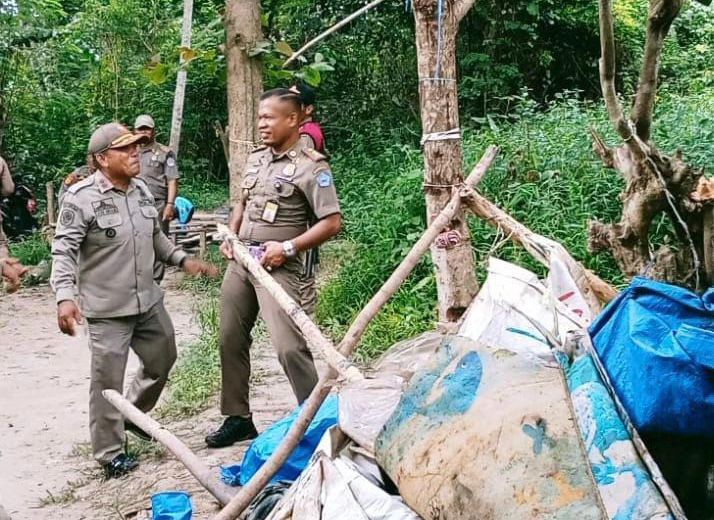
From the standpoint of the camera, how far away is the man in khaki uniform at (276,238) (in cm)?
420

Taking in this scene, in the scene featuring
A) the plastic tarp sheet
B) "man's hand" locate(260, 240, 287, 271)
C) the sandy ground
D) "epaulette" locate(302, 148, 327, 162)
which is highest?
"epaulette" locate(302, 148, 327, 162)

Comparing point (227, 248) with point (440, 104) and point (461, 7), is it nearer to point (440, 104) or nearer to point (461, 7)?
point (440, 104)

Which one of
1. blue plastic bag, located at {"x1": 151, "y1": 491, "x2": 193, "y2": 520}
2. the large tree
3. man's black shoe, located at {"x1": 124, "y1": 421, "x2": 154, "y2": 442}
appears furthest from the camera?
man's black shoe, located at {"x1": 124, "y1": 421, "x2": 154, "y2": 442}

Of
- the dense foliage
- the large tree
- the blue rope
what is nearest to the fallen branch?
the large tree

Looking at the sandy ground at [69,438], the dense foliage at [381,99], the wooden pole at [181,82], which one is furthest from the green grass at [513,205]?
the wooden pole at [181,82]

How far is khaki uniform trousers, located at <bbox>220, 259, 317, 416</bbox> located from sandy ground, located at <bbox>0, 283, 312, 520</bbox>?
0.35 meters

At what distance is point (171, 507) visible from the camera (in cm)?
350

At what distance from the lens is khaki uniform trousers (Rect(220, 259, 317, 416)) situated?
4.16 meters

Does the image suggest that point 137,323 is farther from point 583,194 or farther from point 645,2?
point 645,2

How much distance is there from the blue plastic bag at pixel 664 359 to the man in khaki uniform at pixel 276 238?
2.06m

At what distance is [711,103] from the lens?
28.3 feet

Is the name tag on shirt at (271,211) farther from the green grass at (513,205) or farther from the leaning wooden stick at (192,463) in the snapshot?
the green grass at (513,205)

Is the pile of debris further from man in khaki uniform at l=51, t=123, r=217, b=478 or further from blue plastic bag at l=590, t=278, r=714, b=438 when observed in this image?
man in khaki uniform at l=51, t=123, r=217, b=478

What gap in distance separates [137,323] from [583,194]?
357 centimetres
